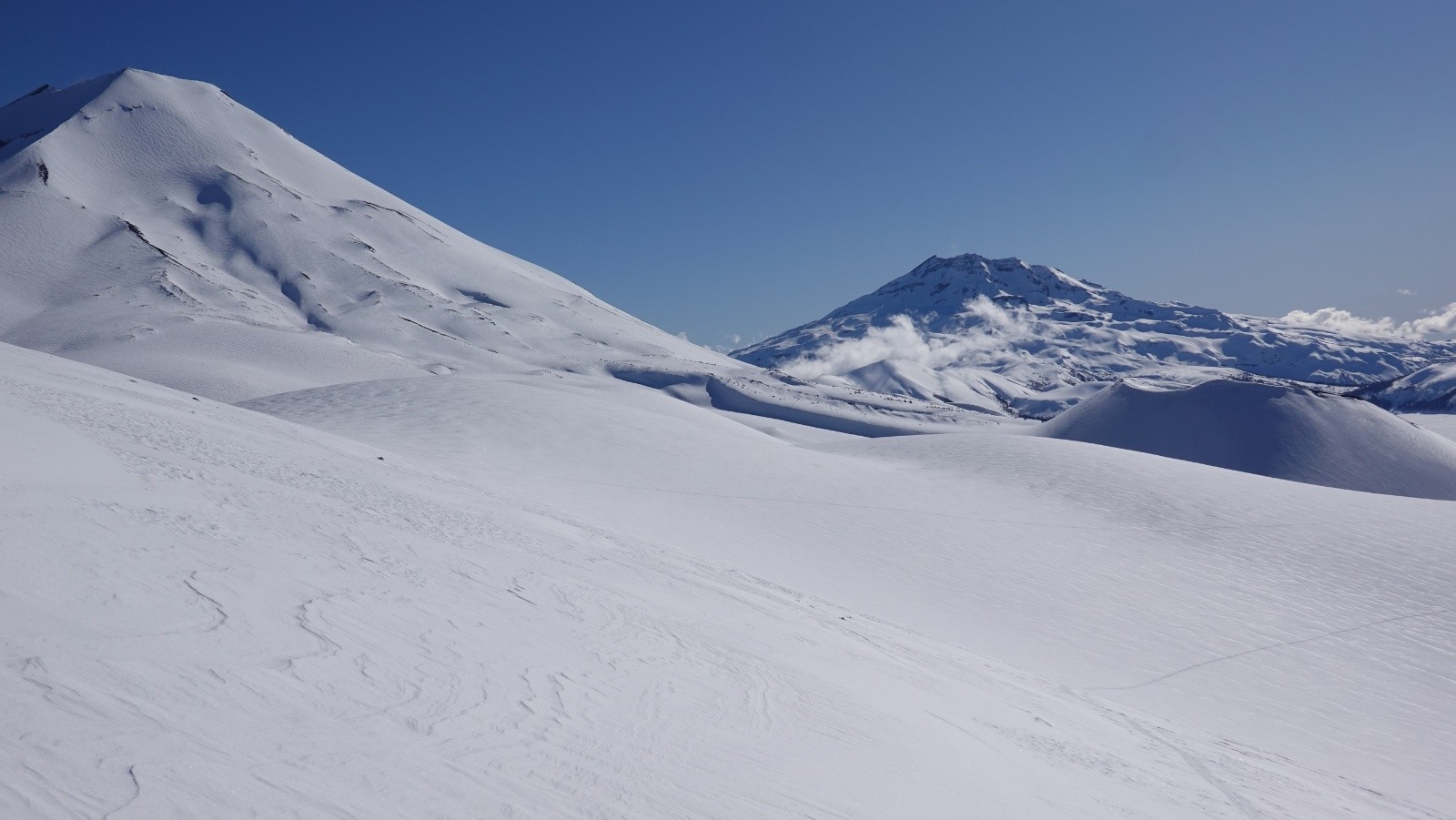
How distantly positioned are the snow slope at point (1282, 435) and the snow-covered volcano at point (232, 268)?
52.3 m

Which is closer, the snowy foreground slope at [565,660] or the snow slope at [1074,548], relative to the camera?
the snowy foreground slope at [565,660]

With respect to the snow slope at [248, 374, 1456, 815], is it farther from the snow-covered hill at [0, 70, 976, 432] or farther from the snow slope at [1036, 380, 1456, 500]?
the snow-covered hill at [0, 70, 976, 432]

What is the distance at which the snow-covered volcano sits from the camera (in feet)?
209

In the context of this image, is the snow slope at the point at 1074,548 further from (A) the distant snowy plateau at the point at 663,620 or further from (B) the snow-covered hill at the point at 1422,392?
(B) the snow-covered hill at the point at 1422,392

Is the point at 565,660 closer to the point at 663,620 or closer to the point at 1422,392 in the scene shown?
the point at 663,620

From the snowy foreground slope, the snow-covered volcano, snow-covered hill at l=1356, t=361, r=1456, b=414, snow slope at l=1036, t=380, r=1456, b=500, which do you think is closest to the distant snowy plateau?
the snowy foreground slope

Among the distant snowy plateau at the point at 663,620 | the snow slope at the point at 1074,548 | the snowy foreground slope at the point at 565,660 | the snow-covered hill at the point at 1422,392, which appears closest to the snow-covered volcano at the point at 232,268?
the snow slope at the point at 1074,548

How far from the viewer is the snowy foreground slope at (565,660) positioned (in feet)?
13.8

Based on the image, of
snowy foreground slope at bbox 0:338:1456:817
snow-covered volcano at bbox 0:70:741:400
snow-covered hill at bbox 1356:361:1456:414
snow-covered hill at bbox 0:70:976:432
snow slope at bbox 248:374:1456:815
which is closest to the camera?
snowy foreground slope at bbox 0:338:1456:817

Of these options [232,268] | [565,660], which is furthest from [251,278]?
[565,660]

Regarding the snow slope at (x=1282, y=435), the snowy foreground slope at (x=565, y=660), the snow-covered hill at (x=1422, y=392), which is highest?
the snow-covered hill at (x=1422, y=392)

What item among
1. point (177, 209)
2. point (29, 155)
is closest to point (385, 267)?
point (177, 209)

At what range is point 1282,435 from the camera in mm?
59156

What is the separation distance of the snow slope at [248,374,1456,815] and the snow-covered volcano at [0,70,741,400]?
36.1 m
